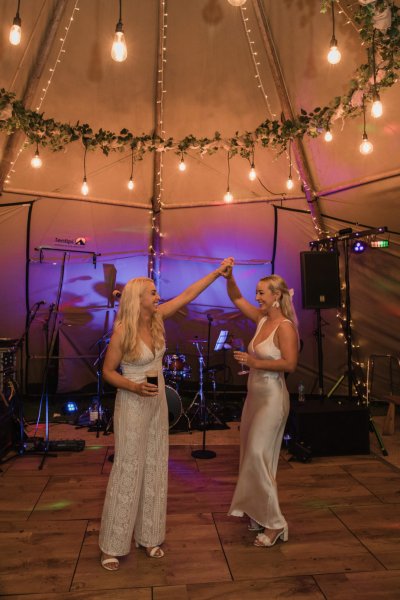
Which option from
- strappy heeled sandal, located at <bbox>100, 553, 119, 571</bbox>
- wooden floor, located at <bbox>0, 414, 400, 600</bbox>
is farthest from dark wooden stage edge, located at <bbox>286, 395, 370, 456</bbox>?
strappy heeled sandal, located at <bbox>100, 553, 119, 571</bbox>

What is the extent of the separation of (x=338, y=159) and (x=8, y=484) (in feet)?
18.4

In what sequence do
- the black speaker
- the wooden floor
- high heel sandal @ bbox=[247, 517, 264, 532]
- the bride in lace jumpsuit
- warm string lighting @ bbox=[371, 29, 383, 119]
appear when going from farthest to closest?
the black speaker < warm string lighting @ bbox=[371, 29, 383, 119] < high heel sandal @ bbox=[247, 517, 264, 532] < the bride in lace jumpsuit < the wooden floor

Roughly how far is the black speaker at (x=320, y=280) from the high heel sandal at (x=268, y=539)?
3308mm

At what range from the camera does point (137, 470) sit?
2.63 m

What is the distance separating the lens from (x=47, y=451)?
188 inches

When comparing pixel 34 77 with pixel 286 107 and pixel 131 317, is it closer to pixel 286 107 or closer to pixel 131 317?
pixel 286 107

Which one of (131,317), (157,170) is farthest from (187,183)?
(131,317)

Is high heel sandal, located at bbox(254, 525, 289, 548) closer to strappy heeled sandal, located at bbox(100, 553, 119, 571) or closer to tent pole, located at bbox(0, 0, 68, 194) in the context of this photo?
strappy heeled sandal, located at bbox(100, 553, 119, 571)

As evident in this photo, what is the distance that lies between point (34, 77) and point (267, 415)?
5129mm

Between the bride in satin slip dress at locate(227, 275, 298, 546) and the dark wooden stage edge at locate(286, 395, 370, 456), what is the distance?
180cm

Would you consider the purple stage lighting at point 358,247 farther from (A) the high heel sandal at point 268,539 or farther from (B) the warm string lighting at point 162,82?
(A) the high heel sandal at point 268,539

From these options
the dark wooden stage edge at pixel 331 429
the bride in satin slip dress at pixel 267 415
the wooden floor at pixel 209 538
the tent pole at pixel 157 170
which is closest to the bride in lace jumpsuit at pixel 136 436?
the wooden floor at pixel 209 538

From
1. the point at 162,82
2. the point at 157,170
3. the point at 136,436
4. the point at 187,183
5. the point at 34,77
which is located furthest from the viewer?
the point at 187,183

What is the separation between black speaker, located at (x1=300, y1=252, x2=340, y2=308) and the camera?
231 inches
